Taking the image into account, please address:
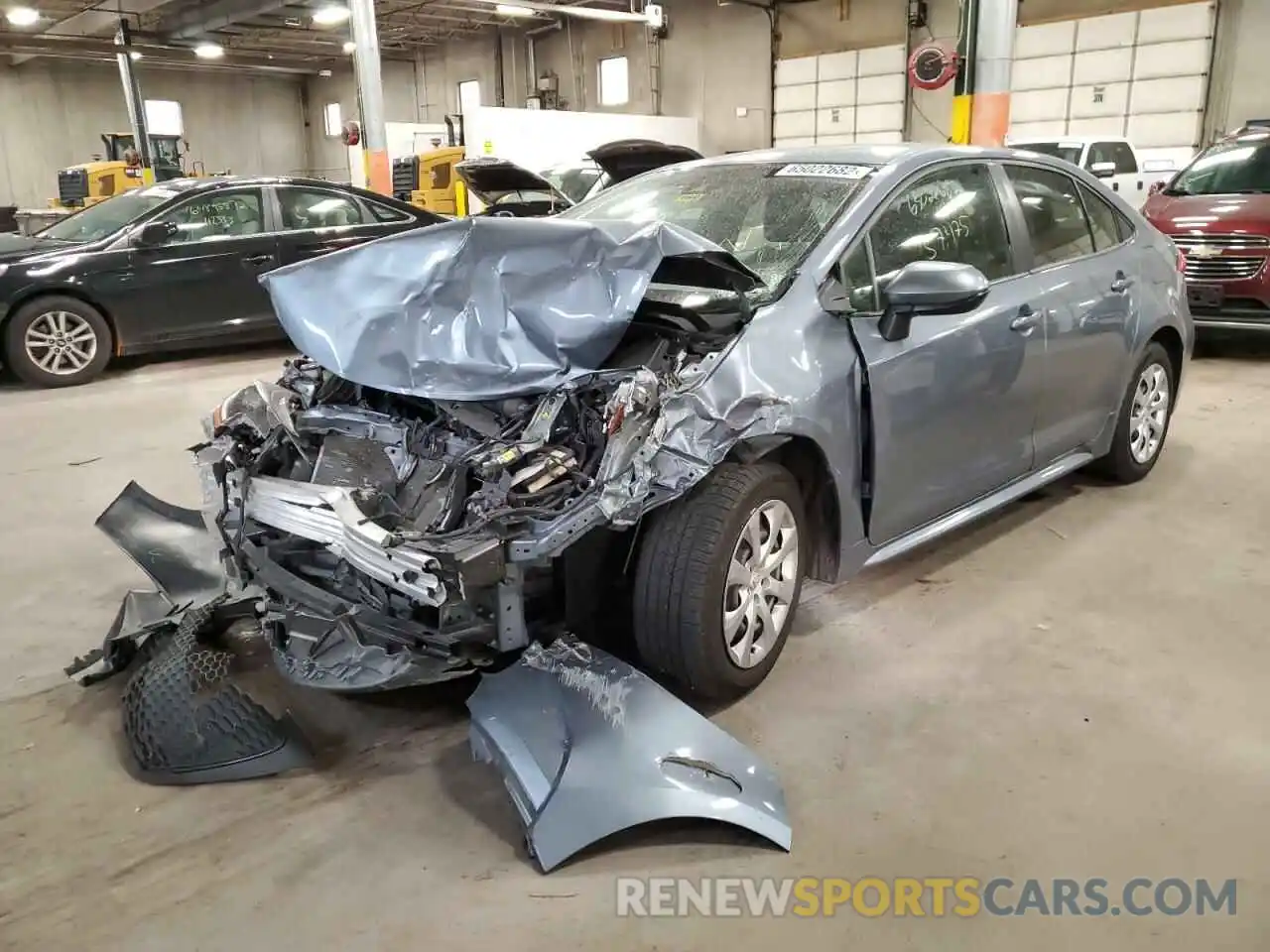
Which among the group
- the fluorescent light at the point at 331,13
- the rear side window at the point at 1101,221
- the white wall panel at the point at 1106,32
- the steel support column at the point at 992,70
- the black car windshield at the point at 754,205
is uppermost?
the fluorescent light at the point at 331,13

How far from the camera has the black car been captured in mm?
7121

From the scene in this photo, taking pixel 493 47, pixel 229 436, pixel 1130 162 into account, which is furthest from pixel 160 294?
pixel 493 47

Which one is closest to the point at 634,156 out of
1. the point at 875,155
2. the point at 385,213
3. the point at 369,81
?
the point at 875,155

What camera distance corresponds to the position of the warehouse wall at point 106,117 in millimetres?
21531

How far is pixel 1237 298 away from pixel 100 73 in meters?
23.6

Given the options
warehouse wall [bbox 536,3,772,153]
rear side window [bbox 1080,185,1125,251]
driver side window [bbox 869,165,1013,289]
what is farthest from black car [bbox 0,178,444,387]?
warehouse wall [bbox 536,3,772,153]

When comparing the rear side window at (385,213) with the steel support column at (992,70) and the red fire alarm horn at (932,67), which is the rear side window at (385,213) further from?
the steel support column at (992,70)

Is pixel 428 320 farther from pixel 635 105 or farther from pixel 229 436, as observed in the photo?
pixel 635 105

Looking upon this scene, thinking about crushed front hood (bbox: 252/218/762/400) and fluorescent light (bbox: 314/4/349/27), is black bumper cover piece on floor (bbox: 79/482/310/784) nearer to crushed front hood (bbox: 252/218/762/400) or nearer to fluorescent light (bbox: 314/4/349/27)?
crushed front hood (bbox: 252/218/762/400)

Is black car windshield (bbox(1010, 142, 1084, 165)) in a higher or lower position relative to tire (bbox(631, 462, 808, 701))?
higher

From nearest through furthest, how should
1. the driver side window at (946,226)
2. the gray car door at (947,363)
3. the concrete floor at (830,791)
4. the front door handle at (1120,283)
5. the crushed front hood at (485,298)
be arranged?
the concrete floor at (830,791), the crushed front hood at (485,298), the gray car door at (947,363), the driver side window at (946,226), the front door handle at (1120,283)

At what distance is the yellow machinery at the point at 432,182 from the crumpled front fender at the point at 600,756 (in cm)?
1148

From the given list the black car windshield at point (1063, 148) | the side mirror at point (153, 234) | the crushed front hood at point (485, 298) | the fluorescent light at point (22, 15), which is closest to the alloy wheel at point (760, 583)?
the crushed front hood at point (485, 298)

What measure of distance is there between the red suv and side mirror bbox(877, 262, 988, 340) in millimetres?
5225
